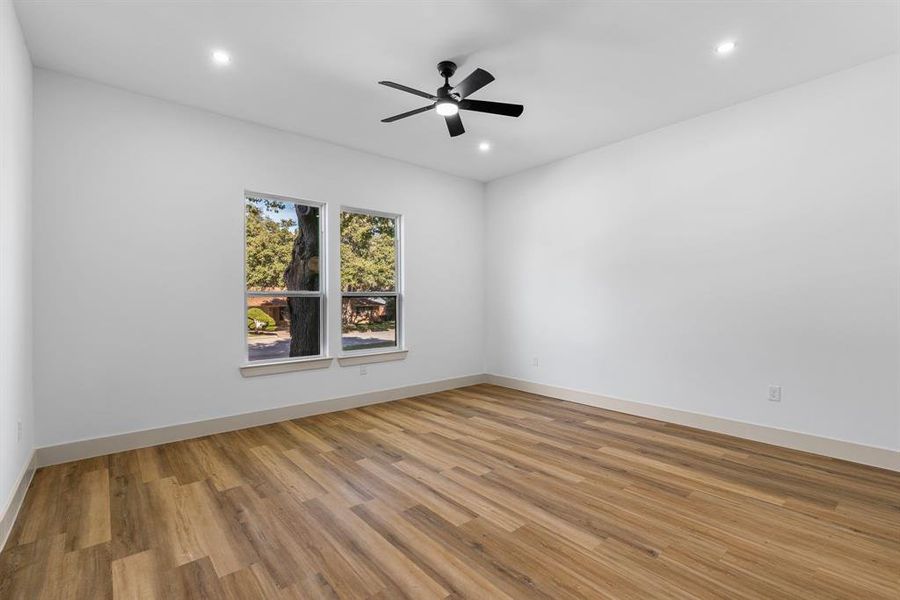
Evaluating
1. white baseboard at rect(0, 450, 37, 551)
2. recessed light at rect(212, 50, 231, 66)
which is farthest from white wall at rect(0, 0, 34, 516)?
recessed light at rect(212, 50, 231, 66)

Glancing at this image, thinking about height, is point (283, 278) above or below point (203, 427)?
above

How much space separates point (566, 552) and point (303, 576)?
124cm

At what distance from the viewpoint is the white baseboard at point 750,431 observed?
3.14 m

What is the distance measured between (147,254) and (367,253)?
225cm

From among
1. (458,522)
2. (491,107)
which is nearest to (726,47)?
(491,107)

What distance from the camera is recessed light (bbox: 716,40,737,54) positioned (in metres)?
2.94

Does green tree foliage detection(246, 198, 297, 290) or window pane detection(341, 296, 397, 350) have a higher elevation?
green tree foliage detection(246, 198, 297, 290)

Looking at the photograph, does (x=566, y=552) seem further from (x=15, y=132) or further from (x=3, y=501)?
(x=15, y=132)

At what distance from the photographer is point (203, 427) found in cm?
387

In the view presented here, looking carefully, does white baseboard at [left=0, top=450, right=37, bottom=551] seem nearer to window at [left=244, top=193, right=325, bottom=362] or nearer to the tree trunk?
window at [left=244, top=193, right=325, bottom=362]

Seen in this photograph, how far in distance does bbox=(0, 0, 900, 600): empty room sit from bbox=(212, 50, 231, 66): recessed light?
3.3 inches

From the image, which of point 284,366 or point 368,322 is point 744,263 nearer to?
point 368,322

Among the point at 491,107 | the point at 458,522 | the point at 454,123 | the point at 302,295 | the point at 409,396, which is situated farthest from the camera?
the point at 409,396

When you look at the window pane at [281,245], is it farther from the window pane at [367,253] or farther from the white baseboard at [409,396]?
the white baseboard at [409,396]
